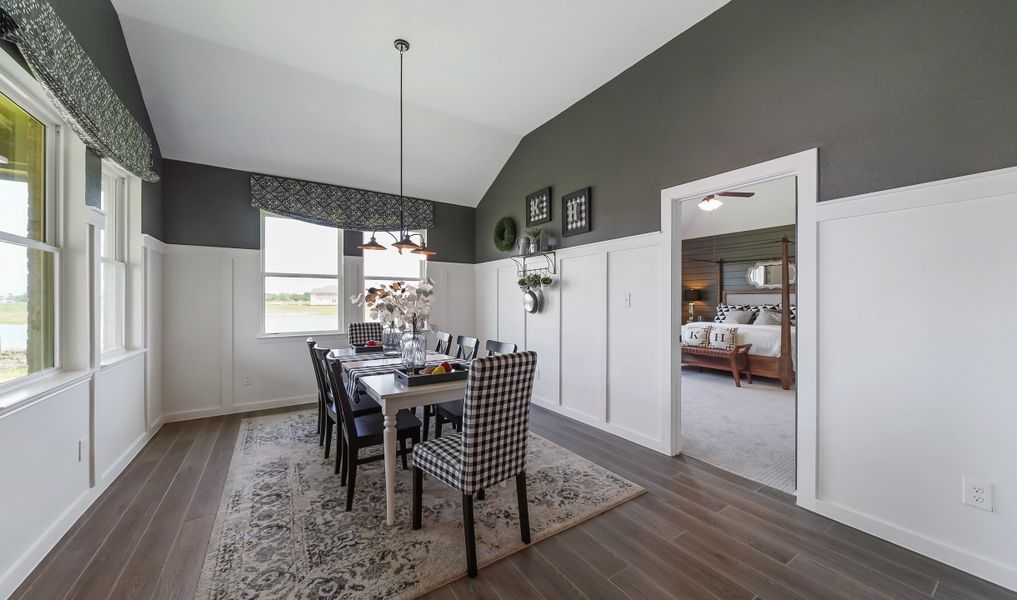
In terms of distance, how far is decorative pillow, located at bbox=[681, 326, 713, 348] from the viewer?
236 inches

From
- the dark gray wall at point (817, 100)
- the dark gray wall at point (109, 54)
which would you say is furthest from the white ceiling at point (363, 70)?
the dark gray wall at point (817, 100)

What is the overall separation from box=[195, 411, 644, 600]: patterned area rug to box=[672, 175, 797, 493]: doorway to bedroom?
1.35 m

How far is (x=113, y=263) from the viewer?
3.02 m

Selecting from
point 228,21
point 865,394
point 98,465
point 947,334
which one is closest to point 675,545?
point 865,394

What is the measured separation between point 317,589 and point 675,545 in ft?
5.77

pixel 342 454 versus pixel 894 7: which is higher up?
pixel 894 7

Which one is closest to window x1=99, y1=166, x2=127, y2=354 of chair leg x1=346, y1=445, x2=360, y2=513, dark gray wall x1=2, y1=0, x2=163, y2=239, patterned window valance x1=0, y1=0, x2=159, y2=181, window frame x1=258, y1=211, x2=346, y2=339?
dark gray wall x1=2, y1=0, x2=163, y2=239

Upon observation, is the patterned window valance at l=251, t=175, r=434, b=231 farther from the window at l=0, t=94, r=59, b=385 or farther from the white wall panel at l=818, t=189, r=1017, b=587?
the white wall panel at l=818, t=189, r=1017, b=587

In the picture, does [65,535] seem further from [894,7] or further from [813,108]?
[894,7]

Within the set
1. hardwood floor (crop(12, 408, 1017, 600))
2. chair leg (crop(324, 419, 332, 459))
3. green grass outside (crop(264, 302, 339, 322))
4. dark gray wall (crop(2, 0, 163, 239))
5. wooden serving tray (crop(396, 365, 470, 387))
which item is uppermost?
dark gray wall (crop(2, 0, 163, 239))

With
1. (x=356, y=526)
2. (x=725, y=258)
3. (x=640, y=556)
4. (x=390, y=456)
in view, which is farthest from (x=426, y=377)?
(x=725, y=258)

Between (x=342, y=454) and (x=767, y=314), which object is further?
(x=767, y=314)

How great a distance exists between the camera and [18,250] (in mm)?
1924

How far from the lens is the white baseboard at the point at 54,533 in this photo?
1.64m
